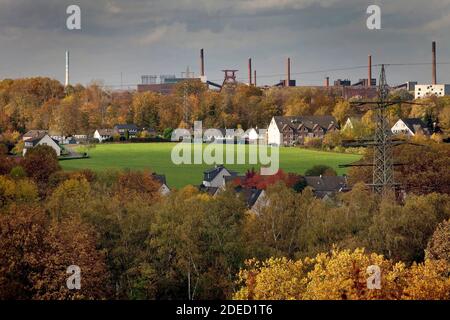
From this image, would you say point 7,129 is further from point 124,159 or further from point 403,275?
point 403,275

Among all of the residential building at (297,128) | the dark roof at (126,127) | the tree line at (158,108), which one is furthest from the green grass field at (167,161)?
the dark roof at (126,127)

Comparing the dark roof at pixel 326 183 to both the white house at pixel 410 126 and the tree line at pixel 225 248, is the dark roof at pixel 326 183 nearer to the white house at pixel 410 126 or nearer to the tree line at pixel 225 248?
the tree line at pixel 225 248

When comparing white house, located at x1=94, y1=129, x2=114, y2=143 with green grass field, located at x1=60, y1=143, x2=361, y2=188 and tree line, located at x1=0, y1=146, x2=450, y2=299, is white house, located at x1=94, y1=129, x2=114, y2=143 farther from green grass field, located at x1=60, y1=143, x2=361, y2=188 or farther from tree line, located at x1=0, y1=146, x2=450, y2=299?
tree line, located at x1=0, y1=146, x2=450, y2=299

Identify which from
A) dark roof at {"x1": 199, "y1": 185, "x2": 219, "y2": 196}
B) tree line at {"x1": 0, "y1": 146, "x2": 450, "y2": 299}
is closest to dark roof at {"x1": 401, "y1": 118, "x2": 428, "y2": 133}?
dark roof at {"x1": 199, "y1": 185, "x2": 219, "y2": 196}

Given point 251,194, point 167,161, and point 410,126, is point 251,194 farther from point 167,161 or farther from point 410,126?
point 410,126

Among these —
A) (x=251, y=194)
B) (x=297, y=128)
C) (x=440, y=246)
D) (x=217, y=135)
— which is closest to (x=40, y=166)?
(x=251, y=194)
